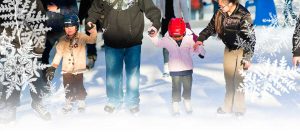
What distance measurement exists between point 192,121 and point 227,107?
1.43ft

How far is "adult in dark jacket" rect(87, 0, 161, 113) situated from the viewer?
5492mm

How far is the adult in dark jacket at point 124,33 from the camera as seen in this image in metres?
5.49

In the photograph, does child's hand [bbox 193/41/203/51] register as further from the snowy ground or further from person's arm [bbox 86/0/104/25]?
person's arm [bbox 86/0/104/25]

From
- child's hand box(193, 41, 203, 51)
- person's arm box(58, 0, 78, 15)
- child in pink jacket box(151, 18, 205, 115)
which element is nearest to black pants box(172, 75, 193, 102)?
child in pink jacket box(151, 18, 205, 115)

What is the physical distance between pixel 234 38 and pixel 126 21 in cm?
108

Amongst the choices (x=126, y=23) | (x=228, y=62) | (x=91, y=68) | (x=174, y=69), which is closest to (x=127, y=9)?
(x=126, y=23)

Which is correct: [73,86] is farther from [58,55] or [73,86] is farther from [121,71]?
[121,71]

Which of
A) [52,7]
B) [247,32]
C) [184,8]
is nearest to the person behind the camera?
[247,32]

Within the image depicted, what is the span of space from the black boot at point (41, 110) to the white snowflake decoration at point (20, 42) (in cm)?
24

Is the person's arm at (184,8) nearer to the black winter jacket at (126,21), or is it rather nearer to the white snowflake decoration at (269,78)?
the white snowflake decoration at (269,78)

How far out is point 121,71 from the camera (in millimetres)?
5773

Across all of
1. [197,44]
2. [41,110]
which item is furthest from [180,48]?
[41,110]

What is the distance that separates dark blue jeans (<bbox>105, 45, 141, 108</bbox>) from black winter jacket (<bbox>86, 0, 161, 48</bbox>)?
3.6 inches

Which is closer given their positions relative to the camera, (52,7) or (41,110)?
(41,110)
